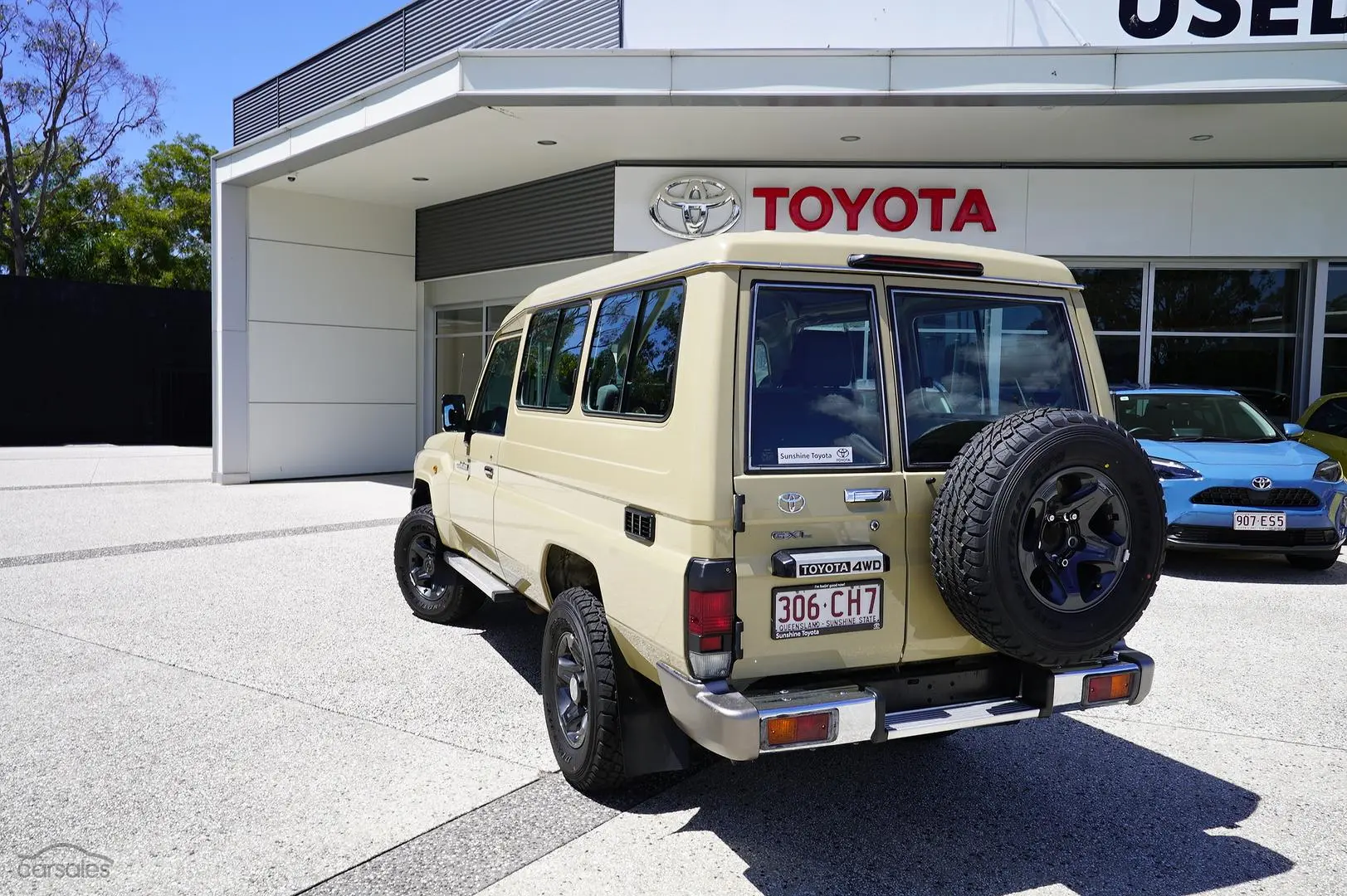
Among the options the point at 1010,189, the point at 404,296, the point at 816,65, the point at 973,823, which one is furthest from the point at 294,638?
the point at 404,296

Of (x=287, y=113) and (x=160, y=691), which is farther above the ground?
(x=287, y=113)

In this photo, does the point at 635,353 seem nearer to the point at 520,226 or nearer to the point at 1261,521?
the point at 1261,521

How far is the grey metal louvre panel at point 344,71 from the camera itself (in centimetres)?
1316

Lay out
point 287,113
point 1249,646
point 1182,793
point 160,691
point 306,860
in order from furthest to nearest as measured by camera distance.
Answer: point 287,113 < point 1249,646 < point 160,691 < point 1182,793 < point 306,860

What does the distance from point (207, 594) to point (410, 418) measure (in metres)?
9.64

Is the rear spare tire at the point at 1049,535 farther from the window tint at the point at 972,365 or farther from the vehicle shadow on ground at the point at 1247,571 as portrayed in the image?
the vehicle shadow on ground at the point at 1247,571

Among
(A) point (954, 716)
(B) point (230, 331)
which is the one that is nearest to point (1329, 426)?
(A) point (954, 716)

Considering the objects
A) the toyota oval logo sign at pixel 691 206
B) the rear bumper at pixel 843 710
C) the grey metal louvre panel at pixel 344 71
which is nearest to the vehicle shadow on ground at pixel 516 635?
the rear bumper at pixel 843 710

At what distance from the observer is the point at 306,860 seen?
3107mm

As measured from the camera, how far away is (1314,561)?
26.0 feet

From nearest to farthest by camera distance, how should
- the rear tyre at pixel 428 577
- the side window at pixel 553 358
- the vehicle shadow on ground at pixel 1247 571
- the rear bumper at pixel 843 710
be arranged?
the rear bumper at pixel 843 710
the side window at pixel 553 358
the rear tyre at pixel 428 577
the vehicle shadow on ground at pixel 1247 571

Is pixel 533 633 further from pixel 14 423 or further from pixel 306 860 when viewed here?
pixel 14 423

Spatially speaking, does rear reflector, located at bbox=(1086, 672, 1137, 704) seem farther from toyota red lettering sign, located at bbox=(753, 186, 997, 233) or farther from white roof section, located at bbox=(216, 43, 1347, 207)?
toyota red lettering sign, located at bbox=(753, 186, 997, 233)

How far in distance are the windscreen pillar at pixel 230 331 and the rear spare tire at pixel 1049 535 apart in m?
13.5
